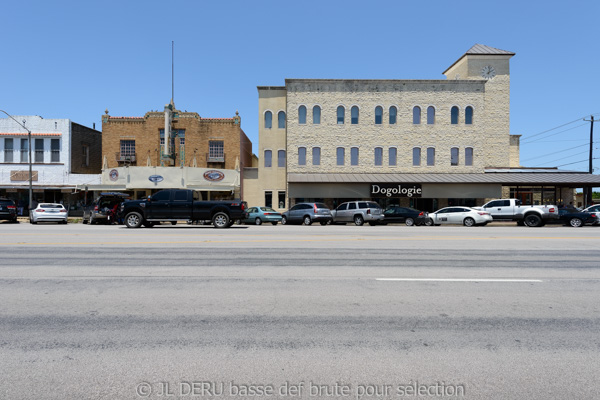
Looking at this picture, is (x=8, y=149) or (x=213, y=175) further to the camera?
(x=8, y=149)

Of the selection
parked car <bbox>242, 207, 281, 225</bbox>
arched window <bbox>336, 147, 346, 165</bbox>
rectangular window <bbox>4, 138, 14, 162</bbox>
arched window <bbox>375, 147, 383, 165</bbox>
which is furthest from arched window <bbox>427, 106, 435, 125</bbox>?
rectangular window <bbox>4, 138, 14, 162</bbox>

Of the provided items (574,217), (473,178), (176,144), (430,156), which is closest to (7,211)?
(176,144)

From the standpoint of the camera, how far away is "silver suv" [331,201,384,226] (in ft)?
91.7

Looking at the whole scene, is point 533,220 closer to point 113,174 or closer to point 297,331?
point 297,331

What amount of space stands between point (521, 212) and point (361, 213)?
429 inches

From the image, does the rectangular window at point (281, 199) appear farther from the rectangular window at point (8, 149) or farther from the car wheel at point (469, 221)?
the rectangular window at point (8, 149)

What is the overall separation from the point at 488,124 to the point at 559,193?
361 inches

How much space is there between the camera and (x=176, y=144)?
35.9m

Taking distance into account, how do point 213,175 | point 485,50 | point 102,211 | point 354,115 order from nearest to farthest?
point 102,211
point 213,175
point 354,115
point 485,50

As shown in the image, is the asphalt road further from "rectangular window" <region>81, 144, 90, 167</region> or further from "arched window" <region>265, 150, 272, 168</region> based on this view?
"rectangular window" <region>81, 144, 90, 167</region>

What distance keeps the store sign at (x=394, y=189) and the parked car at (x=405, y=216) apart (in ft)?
17.4

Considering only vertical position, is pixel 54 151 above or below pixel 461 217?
above

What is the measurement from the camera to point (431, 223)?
2853cm

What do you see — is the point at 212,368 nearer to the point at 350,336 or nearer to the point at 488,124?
the point at 350,336
